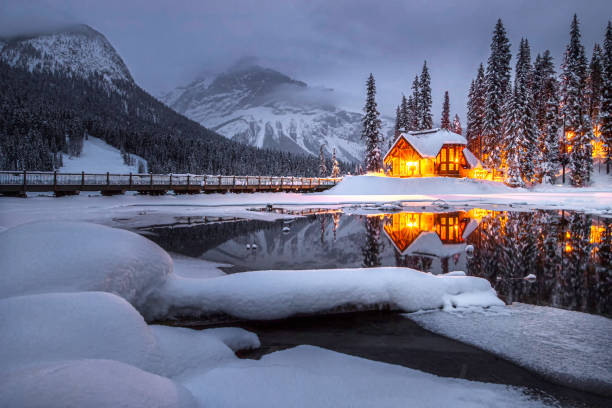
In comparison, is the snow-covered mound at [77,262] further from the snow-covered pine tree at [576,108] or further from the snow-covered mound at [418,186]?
the snow-covered pine tree at [576,108]

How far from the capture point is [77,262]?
4762 millimetres

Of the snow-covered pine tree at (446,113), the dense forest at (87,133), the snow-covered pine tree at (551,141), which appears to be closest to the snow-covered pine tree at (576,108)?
the snow-covered pine tree at (551,141)

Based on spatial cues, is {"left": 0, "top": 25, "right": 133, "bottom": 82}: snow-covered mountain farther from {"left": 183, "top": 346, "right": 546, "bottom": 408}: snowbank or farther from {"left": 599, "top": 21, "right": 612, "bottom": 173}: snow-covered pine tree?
{"left": 183, "top": 346, "right": 546, "bottom": 408}: snowbank

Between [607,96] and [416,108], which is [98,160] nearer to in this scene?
[416,108]

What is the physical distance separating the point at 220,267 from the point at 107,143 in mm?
113518

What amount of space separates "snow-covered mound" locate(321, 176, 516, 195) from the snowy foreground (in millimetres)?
34549

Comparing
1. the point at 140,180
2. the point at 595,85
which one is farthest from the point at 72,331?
the point at 595,85

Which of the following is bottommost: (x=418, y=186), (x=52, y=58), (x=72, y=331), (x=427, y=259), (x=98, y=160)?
(x=427, y=259)

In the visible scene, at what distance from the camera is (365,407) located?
307cm

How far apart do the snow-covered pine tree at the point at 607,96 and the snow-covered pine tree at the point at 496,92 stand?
10184 mm

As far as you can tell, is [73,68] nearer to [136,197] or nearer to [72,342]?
[136,197]

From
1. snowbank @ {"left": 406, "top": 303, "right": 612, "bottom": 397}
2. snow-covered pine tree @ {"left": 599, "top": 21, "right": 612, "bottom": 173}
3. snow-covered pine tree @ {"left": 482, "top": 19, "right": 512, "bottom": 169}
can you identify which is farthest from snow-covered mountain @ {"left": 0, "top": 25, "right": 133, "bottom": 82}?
snowbank @ {"left": 406, "top": 303, "right": 612, "bottom": 397}

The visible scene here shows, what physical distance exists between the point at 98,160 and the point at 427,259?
329 ft

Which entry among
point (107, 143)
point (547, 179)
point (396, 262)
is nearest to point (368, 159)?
point (547, 179)
